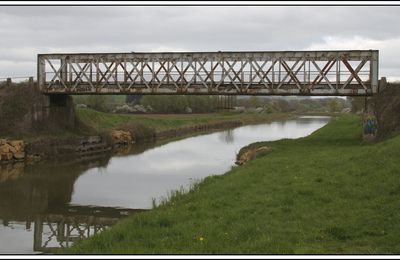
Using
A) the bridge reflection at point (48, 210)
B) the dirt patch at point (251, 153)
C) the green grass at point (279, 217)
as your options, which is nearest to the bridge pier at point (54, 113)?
the bridge reflection at point (48, 210)

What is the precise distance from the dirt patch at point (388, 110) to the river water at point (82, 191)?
10.7 m

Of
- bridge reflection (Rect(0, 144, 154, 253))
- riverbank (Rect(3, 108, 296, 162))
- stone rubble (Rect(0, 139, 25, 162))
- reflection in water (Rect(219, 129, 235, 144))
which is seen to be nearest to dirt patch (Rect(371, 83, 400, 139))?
bridge reflection (Rect(0, 144, 154, 253))

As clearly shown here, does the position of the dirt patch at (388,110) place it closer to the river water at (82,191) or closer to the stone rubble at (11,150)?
the river water at (82,191)

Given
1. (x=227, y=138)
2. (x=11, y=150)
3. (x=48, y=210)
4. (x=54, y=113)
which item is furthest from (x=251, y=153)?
(x=227, y=138)

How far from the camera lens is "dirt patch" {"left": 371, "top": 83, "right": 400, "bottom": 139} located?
3231cm

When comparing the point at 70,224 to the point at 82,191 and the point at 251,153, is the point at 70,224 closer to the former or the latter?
the point at 82,191

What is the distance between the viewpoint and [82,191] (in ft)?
86.3

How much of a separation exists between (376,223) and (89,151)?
119 ft

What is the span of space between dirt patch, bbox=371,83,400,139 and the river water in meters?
10.7

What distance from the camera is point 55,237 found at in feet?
56.2

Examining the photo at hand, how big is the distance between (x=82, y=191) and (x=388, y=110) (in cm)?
2117

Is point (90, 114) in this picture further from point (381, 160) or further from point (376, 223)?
point (376, 223)

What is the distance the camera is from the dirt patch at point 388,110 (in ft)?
106

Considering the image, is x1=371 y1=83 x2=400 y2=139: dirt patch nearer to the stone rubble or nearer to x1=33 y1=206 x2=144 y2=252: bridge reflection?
x1=33 y1=206 x2=144 y2=252: bridge reflection
